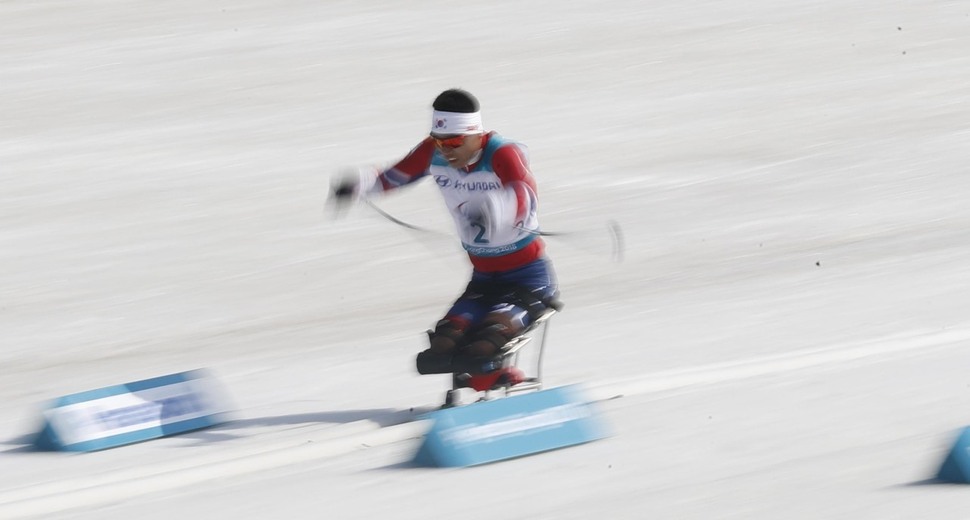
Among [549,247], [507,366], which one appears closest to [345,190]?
[507,366]

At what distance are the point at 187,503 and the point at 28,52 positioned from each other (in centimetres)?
1153

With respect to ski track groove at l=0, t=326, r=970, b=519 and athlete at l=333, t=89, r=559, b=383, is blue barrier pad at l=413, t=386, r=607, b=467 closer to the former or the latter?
ski track groove at l=0, t=326, r=970, b=519

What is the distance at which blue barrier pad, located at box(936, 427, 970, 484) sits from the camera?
6.15m

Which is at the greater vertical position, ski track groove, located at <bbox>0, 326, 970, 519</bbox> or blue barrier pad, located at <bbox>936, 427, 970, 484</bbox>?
ski track groove, located at <bbox>0, 326, 970, 519</bbox>

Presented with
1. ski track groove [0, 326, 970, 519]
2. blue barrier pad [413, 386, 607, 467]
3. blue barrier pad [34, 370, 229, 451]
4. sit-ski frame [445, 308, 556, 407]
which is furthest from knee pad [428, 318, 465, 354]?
blue barrier pad [34, 370, 229, 451]

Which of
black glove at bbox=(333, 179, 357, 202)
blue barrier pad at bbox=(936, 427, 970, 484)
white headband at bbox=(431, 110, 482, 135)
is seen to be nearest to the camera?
blue barrier pad at bbox=(936, 427, 970, 484)

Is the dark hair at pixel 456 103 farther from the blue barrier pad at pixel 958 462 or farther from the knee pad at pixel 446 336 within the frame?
the blue barrier pad at pixel 958 462

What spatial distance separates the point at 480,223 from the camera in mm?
7379

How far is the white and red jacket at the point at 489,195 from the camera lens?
7.22m

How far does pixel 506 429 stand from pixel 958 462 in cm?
174

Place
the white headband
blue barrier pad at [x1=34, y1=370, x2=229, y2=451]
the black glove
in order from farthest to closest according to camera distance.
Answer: the black glove
the white headband
blue barrier pad at [x1=34, y1=370, x2=229, y2=451]

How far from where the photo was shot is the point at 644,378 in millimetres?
8203

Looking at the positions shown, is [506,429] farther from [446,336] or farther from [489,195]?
[489,195]

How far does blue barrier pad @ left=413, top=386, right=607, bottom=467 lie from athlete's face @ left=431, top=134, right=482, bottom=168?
3.75 ft
